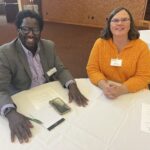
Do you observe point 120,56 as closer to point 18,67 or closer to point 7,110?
point 18,67

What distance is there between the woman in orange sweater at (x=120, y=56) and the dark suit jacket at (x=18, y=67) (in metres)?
0.32


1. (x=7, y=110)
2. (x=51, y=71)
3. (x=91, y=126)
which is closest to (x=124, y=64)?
(x=51, y=71)

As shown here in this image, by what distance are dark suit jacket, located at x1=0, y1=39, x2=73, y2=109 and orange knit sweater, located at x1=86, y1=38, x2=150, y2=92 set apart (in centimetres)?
31

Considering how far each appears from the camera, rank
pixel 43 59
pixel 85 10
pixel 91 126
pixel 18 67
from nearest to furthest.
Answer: pixel 91 126 → pixel 18 67 → pixel 43 59 → pixel 85 10

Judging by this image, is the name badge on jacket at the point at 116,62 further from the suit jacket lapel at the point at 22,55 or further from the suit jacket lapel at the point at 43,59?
the suit jacket lapel at the point at 22,55

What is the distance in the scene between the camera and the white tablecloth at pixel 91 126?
1.04 metres

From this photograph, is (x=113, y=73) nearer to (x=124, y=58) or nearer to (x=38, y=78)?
(x=124, y=58)

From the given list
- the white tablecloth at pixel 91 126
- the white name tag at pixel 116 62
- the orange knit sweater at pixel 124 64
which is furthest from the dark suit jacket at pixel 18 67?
the white name tag at pixel 116 62

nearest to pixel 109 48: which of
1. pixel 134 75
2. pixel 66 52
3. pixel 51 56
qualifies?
pixel 134 75

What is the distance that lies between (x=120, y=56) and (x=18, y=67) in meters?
0.86

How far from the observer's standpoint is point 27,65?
60.7 inches

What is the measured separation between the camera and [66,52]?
418 cm

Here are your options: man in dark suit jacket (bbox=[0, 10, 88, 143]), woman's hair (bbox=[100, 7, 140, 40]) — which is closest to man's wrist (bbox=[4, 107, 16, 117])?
man in dark suit jacket (bbox=[0, 10, 88, 143])

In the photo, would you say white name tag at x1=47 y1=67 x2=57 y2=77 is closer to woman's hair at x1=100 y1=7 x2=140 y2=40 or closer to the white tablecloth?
the white tablecloth
